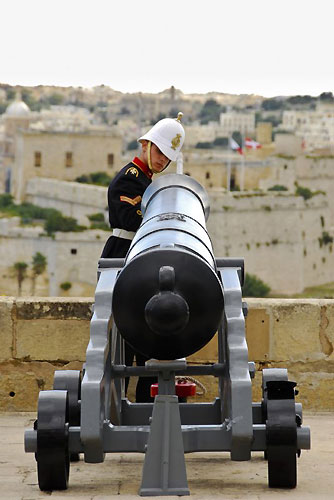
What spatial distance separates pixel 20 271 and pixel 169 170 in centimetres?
756

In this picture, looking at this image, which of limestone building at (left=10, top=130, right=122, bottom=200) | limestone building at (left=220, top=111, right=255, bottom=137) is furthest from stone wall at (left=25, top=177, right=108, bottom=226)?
limestone building at (left=220, top=111, right=255, bottom=137)

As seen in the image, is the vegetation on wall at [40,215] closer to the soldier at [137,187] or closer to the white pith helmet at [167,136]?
the soldier at [137,187]

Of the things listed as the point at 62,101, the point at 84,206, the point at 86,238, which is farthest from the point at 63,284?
the point at 62,101

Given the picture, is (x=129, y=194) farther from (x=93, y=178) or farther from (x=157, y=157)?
(x=93, y=178)

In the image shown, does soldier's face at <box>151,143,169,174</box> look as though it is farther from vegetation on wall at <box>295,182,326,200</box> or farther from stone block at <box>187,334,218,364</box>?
vegetation on wall at <box>295,182,326,200</box>

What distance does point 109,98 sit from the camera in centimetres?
12800

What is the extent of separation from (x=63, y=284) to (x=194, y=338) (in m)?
52.9

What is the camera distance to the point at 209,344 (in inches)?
219

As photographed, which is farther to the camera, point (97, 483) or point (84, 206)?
point (84, 206)

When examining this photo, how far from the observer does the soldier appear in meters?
4.78

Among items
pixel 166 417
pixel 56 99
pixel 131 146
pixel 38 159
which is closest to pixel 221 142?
pixel 131 146

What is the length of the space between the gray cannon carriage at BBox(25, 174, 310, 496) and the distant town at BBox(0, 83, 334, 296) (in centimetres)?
4512

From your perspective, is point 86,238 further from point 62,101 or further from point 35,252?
point 62,101

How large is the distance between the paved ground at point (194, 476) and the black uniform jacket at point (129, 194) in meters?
0.79
